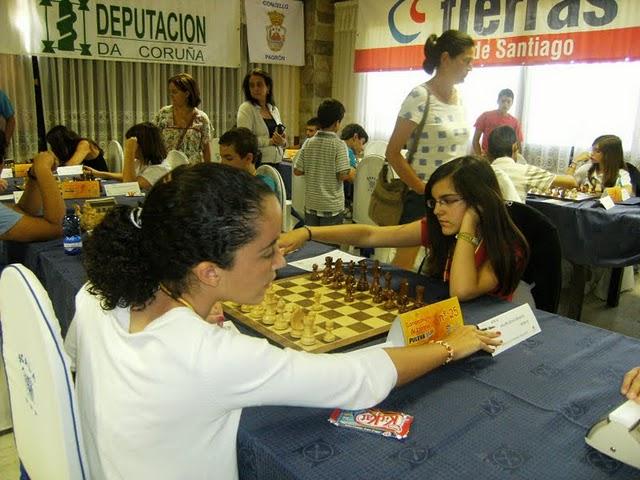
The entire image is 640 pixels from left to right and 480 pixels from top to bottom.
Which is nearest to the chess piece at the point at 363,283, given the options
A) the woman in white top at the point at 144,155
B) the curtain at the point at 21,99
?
the woman in white top at the point at 144,155

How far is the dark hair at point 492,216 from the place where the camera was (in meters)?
1.75

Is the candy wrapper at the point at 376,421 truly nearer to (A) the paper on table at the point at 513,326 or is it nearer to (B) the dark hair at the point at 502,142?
(A) the paper on table at the point at 513,326

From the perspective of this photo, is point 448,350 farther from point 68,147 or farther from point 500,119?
point 500,119

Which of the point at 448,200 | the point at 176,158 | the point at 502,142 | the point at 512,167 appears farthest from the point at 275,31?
the point at 448,200

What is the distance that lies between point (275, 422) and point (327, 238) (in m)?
1.20

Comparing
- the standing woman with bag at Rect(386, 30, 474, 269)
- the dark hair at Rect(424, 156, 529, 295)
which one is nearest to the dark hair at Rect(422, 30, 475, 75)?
the standing woman with bag at Rect(386, 30, 474, 269)

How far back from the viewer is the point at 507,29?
590 cm

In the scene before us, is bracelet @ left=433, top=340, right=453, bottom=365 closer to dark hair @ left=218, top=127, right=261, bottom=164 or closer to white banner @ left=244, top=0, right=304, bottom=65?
dark hair @ left=218, top=127, right=261, bottom=164

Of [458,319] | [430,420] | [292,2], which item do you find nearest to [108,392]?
[430,420]

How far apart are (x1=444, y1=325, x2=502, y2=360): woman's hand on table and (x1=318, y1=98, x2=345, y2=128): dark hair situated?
8.81 ft

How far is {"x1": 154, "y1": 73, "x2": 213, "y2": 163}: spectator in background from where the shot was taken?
4137 millimetres

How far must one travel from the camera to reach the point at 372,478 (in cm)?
88

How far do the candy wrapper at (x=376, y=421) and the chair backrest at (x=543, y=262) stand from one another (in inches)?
45.7

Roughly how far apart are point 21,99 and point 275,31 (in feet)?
10.6
